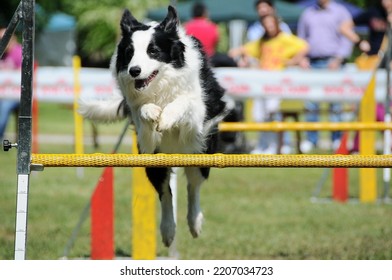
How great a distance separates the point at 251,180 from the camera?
37.5 ft

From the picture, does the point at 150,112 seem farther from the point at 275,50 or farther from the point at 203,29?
the point at 275,50

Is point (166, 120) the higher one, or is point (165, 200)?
point (166, 120)

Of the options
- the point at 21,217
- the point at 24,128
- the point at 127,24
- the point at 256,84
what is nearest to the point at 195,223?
the point at 127,24

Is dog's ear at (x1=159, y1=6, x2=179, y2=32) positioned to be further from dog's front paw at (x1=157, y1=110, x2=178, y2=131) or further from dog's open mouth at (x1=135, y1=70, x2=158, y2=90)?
dog's front paw at (x1=157, y1=110, x2=178, y2=131)

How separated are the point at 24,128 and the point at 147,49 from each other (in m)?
Answer: 1.21

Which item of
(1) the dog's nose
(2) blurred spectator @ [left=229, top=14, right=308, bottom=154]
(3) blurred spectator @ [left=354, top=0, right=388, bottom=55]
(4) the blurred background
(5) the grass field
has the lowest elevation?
(5) the grass field

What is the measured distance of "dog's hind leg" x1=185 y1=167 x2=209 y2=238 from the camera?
5797 mm

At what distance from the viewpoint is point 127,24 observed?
5.25 m

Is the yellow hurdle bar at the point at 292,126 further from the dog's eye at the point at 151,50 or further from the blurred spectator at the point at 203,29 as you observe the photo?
the blurred spectator at the point at 203,29

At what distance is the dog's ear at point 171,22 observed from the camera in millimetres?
5230

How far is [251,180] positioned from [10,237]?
482 cm

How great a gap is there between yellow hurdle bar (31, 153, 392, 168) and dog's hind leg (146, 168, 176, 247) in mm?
1523

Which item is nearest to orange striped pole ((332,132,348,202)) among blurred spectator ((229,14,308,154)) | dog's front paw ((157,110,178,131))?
blurred spectator ((229,14,308,154))

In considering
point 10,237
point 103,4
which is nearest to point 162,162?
point 10,237
